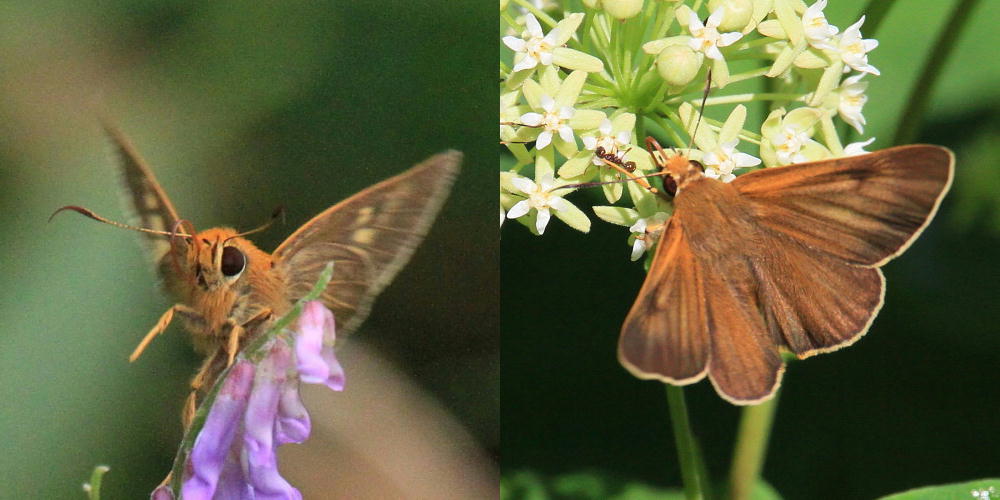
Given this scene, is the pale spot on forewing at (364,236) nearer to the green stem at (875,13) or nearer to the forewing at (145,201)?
the forewing at (145,201)

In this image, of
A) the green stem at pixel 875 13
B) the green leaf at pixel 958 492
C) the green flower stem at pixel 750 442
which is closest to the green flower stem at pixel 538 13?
the green stem at pixel 875 13

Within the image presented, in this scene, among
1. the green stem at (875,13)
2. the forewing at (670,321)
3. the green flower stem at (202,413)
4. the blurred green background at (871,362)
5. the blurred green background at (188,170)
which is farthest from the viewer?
the blurred green background at (188,170)

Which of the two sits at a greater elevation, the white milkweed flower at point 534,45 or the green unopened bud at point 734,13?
the green unopened bud at point 734,13

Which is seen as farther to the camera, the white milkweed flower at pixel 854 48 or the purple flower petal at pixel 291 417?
the white milkweed flower at pixel 854 48

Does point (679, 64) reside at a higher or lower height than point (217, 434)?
higher

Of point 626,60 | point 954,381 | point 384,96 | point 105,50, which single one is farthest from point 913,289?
point 105,50

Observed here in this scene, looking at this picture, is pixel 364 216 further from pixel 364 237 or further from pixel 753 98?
pixel 753 98

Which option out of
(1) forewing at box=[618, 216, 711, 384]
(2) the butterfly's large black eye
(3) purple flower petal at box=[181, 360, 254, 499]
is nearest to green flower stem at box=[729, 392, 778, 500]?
(1) forewing at box=[618, 216, 711, 384]

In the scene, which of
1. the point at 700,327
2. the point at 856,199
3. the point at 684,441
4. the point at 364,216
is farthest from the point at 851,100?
the point at 364,216
